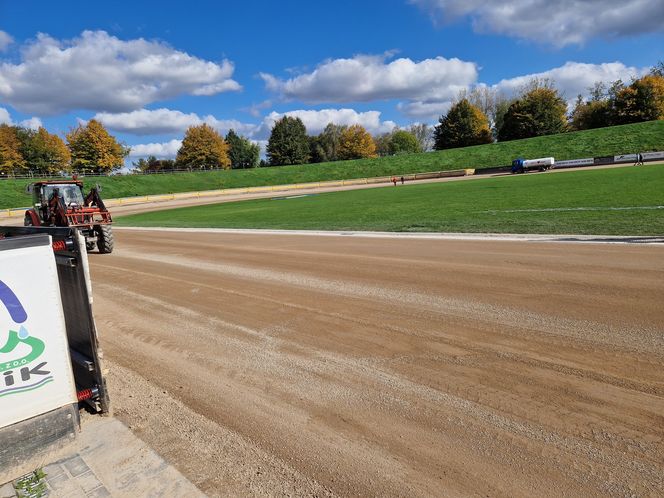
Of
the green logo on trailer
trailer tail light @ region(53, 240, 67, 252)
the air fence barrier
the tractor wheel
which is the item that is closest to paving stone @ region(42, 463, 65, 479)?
the green logo on trailer

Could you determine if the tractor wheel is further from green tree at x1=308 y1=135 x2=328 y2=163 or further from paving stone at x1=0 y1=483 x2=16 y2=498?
green tree at x1=308 y1=135 x2=328 y2=163

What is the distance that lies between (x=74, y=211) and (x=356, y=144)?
94.5 m

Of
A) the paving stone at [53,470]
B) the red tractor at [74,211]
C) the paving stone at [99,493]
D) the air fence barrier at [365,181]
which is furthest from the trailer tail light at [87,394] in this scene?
the air fence barrier at [365,181]

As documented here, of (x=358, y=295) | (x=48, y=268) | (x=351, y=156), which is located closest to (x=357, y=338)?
(x=358, y=295)

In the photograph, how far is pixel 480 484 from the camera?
9.66ft

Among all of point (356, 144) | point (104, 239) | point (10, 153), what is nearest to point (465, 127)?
point (356, 144)

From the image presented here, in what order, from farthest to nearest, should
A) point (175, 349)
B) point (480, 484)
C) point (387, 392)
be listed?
Answer: point (175, 349)
point (387, 392)
point (480, 484)

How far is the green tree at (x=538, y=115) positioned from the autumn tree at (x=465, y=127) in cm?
567

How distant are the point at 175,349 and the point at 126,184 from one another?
68.3 m

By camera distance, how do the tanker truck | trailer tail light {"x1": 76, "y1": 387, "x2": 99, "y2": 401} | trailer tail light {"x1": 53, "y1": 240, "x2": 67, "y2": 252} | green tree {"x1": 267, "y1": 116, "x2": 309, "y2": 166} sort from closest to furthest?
trailer tail light {"x1": 53, "y1": 240, "x2": 67, "y2": 252} < trailer tail light {"x1": 76, "y1": 387, "x2": 99, "y2": 401} < the tanker truck < green tree {"x1": 267, "y1": 116, "x2": 309, "y2": 166}

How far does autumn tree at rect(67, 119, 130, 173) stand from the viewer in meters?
77.6

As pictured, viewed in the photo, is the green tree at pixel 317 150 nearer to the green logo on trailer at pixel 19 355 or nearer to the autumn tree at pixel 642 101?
the autumn tree at pixel 642 101

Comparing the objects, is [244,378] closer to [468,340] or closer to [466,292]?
[468,340]

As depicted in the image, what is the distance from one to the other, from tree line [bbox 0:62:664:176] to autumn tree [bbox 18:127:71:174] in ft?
0.50
